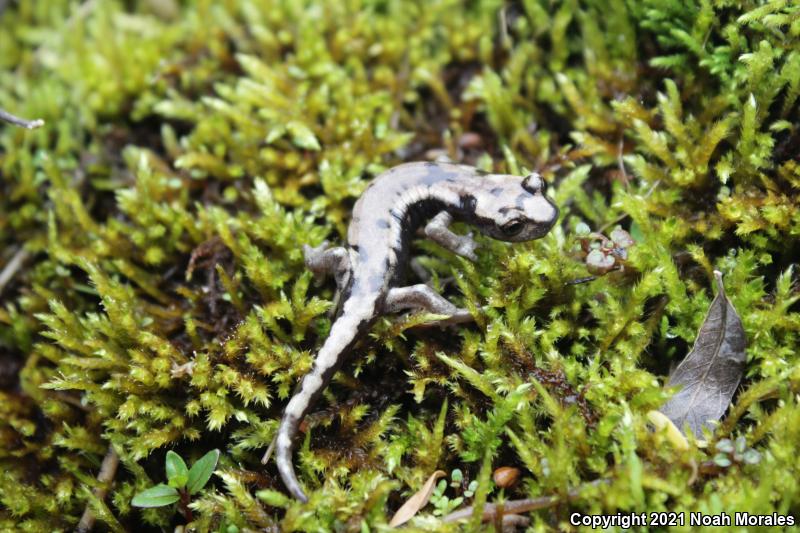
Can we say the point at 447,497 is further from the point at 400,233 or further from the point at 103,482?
the point at 103,482

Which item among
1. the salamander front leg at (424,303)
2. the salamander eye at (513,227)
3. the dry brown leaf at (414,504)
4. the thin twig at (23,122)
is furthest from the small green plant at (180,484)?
the salamander eye at (513,227)

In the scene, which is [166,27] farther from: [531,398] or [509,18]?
[531,398]

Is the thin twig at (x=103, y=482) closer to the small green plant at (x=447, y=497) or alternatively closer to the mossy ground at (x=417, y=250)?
the mossy ground at (x=417, y=250)

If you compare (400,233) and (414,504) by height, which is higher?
(400,233)

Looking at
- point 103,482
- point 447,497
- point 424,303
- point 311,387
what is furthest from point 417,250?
point 103,482

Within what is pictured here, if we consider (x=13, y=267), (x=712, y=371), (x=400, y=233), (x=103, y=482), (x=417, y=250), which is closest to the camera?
(x=712, y=371)

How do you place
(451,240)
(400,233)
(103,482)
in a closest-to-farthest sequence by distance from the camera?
(103,482), (451,240), (400,233)
